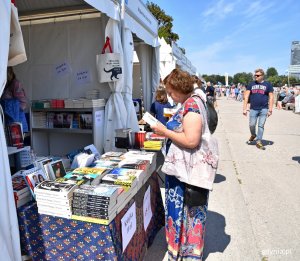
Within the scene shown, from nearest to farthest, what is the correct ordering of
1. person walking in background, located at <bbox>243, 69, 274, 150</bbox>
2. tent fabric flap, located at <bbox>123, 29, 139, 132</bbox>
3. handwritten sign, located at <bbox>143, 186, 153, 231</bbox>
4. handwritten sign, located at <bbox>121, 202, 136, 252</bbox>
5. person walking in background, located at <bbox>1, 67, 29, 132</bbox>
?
handwritten sign, located at <bbox>121, 202, 136, 252</bbox> < handwritten sign, located at <bbox>143, 186, 153, 231</bbox> < person walking in background, located at <bbox>1, 67, 29, 132</bbox> < tent fabric flap, located at <bbox>123, 29, 139, 132</bbox> < person walking in background, located at <bbox>243, 69, 274, 150</bbox>

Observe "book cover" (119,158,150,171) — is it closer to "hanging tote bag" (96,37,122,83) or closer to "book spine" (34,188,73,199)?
"book spine" (34,188,73,199)

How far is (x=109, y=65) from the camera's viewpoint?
13.6 ft

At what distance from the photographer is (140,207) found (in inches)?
92.8

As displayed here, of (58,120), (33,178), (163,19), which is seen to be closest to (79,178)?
(33,178)

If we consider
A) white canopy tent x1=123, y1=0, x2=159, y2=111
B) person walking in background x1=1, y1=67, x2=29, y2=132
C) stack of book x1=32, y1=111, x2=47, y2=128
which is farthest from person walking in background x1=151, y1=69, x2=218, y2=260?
stack of book x1=32, y1=111, x2=47, y2=128

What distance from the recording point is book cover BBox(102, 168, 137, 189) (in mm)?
2119

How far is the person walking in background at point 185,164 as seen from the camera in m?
1.98

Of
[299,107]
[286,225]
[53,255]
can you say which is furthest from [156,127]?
[299,107]

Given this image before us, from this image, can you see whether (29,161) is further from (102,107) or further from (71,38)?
(71,38)

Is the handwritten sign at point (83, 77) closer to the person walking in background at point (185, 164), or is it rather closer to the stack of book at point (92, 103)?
the stack of book at point (92, 103)

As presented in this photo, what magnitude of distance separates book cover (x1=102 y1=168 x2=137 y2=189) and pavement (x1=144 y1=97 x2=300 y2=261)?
0.85 metres

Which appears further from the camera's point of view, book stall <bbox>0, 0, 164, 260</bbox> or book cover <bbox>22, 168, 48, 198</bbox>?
book cover <bbox>22, 168, 48, 198</bbox>

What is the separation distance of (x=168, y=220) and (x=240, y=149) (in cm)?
498

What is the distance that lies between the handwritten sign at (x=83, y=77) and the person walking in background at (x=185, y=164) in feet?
9.43
